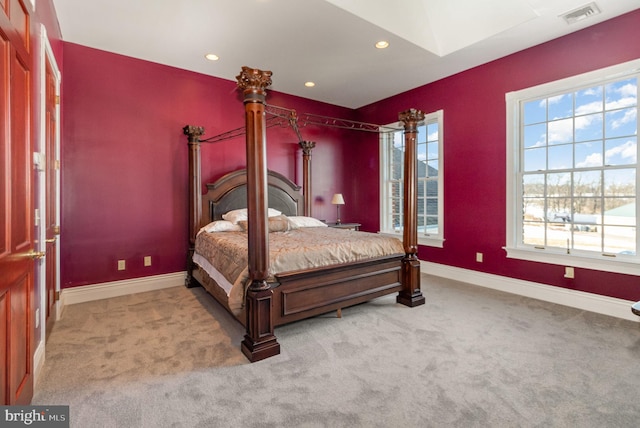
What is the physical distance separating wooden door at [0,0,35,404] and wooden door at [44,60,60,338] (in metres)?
1.09

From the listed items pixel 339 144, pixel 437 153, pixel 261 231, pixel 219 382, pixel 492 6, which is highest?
pixel 492 6

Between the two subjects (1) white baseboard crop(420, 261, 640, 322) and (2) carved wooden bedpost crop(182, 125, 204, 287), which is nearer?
(1) white baseboard crop(420, 261, 640, 322)

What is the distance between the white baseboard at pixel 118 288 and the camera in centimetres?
342

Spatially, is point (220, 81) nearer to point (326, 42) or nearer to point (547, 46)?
point (326, 42)

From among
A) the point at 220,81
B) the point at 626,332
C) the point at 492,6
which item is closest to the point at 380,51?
the point at 492,6

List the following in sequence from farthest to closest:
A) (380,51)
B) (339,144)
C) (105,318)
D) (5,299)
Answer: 1. (339,144)
2. (380,51)
3. (105,318)
4. (5,299)

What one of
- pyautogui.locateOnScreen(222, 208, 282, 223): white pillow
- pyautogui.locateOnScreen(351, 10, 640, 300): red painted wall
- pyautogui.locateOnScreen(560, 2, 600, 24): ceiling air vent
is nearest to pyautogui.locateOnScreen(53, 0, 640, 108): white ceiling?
pyautogui.locateOnScreen(560, 2, 600, 24): ceiling air vent

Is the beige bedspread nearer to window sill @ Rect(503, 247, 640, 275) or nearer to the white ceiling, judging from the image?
window sill @ Rect(503, 247, 640, 275)

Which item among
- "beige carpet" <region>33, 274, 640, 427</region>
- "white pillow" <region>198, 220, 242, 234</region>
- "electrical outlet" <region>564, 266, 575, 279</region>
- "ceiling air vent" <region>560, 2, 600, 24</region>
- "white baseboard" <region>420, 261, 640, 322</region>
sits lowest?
Result: "beige carpet" <region>33, 274, 640, 427</region>

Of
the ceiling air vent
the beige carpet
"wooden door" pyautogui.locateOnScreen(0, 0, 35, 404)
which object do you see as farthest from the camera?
the ceiling air vent

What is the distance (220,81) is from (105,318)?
3306 millimetres

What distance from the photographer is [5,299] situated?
137cm

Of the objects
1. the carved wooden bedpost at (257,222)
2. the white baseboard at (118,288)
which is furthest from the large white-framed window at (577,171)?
the white baseboard at (118,288)

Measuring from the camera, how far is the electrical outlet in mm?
3307
